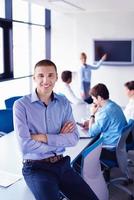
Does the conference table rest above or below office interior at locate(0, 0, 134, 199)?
below

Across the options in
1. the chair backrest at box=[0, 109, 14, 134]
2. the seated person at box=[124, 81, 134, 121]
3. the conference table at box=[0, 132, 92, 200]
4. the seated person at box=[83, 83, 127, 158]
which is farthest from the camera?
the seated person at box=[124, 81, 134, 121]

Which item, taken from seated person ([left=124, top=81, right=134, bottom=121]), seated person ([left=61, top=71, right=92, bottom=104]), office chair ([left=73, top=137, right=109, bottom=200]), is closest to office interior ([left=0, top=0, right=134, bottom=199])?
seated person ([left=61, top=71, right=92, bottom=104])

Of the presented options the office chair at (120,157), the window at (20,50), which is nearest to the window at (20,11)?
the window at (20,50)

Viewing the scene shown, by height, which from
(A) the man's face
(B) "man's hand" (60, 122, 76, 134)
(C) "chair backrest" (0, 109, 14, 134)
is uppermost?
(A) the man's face

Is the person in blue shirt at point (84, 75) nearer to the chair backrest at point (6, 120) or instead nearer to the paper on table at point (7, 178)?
the chair backrest at point (6, 120)

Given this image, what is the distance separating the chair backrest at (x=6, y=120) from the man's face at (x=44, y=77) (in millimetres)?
1790

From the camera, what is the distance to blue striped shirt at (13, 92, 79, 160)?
2219 mm

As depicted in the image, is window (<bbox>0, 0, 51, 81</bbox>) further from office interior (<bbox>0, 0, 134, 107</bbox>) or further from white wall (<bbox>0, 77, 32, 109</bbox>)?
white wall (<bbox>0, 77, 32, 109</bbox>)

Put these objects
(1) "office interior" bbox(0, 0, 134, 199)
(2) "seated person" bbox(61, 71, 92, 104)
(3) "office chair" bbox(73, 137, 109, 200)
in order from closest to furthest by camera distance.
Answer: (3) "office chair" bbox(73, 137, 109, 200), (2) "seated person" bbox(61, 71, 92, 104), (1) "office interior" bbox(0, 0, 134, 199)

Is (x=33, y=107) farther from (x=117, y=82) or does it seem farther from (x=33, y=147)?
(x=117, y=82)

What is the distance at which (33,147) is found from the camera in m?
Answer: 2.21

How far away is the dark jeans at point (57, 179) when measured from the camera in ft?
6.86

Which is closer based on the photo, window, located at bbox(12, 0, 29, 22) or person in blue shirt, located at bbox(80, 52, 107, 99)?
window, located at bbox(12, 0, 29, 22)

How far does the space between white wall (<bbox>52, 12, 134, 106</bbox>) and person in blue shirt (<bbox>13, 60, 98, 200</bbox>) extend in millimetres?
6211
